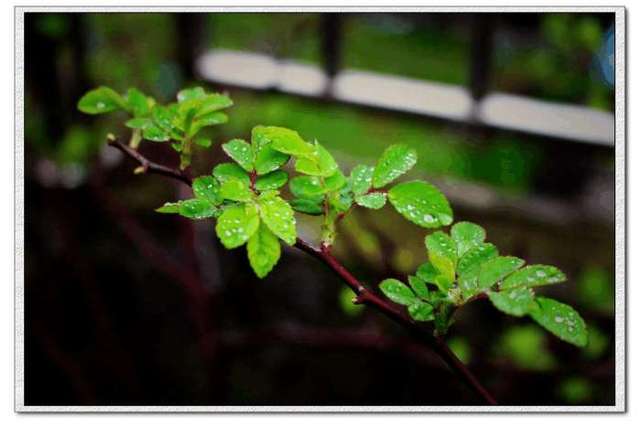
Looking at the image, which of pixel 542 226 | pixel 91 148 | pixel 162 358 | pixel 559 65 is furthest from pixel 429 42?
pixel 162 358

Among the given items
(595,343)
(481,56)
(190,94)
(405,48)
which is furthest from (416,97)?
(405,48)

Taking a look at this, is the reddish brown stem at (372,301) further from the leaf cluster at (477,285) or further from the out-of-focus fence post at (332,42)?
the out-of-focus fence post at (332,42)

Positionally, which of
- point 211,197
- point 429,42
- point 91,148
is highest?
point 429,42

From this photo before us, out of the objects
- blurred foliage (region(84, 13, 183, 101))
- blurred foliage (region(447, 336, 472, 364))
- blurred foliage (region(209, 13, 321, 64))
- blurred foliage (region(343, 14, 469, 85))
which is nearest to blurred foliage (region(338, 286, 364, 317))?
blurred foliage (region(447, 336, 472, 364))

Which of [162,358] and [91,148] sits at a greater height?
[91,148]

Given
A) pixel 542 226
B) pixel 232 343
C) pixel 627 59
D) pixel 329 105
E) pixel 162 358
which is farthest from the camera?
pixel 542 226

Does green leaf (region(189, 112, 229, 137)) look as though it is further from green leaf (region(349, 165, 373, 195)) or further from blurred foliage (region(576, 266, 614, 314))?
blurred foliage (region(576, 266, 614, 314))

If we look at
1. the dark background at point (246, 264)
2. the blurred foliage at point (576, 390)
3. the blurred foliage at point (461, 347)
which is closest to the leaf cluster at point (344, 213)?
the dark background at point (246, 264)

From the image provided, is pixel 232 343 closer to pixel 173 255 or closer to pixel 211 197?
pixel 173 255
